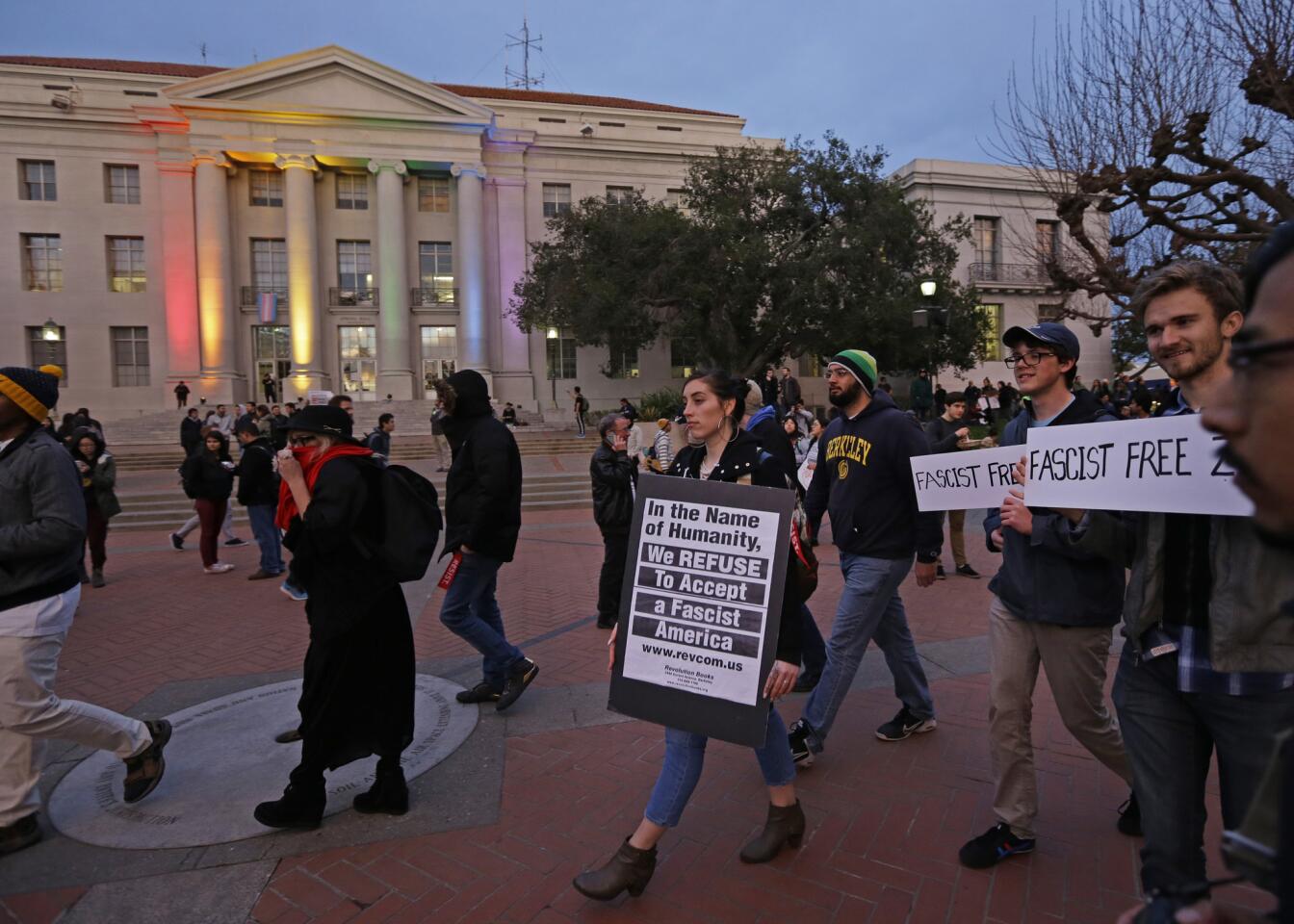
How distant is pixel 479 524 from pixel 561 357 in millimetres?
34168

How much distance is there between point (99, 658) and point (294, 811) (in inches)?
154

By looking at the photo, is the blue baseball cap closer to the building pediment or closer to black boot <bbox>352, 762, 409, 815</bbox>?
black boot <bbox>352, 762, 409, 815</bbox>

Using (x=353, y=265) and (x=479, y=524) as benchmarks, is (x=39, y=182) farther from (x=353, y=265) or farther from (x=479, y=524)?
(x=479, y=524)

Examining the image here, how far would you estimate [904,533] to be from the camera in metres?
3.69

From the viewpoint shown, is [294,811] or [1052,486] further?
[294,811]

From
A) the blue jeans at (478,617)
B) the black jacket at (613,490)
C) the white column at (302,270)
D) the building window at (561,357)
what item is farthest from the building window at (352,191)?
the blue jeans at (478,617)

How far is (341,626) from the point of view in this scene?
10.6ft

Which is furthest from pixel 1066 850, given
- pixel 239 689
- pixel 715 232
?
pixel 715 232

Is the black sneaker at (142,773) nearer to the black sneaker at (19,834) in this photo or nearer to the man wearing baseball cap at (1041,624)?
the black sneaker at (19,834)

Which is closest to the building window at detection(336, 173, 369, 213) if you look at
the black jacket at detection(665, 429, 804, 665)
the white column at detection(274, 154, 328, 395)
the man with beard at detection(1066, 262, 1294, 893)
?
the white column at detection(274, 154, 328, 395)

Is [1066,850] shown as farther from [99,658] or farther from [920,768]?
[99,658]

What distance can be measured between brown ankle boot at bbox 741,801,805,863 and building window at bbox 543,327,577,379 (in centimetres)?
3563

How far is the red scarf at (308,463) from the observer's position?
3330 mm

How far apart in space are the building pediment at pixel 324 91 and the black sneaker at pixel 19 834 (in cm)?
3686
